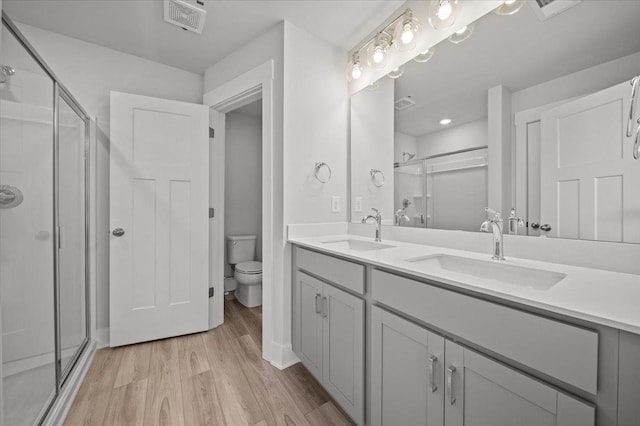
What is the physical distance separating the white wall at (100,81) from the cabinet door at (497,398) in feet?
8.48

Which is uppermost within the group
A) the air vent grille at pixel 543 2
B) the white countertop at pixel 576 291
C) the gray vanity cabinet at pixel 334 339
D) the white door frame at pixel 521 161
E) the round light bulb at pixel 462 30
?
the round light bulb at pixel 462 30

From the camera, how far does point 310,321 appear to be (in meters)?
1.56

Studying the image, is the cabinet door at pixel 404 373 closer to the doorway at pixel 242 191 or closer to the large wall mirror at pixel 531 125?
the large wall mirror at pixel 531 125

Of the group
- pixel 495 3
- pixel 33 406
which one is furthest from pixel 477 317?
pixel 33 406

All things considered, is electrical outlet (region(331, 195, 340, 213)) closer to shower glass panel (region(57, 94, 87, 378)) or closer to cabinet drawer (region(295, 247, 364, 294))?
cabinet drawer (region(295, 247, 364, 294))

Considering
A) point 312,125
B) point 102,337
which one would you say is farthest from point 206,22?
point 102,337

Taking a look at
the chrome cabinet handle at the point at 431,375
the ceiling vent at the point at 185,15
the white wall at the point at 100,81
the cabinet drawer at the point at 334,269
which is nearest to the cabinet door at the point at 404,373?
the chrome cabinet handle at the point at 431,375

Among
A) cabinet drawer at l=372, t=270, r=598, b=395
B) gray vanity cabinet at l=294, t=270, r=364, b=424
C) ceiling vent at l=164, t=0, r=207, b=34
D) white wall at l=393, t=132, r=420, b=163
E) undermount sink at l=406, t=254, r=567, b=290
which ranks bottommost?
gray vanity cabinet at l=294, t=270, r=364, b=424

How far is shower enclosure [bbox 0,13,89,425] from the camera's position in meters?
1.06

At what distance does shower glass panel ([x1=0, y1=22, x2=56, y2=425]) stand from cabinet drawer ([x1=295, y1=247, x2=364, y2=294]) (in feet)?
4.29

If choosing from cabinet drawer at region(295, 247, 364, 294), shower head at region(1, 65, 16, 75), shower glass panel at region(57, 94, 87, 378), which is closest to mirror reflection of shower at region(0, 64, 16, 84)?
shower head at region(1, 65, 16, 75)

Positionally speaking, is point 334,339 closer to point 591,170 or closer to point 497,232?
point 497,232

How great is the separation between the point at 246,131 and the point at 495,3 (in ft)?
9.87

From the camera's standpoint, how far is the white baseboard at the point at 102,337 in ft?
6.79
